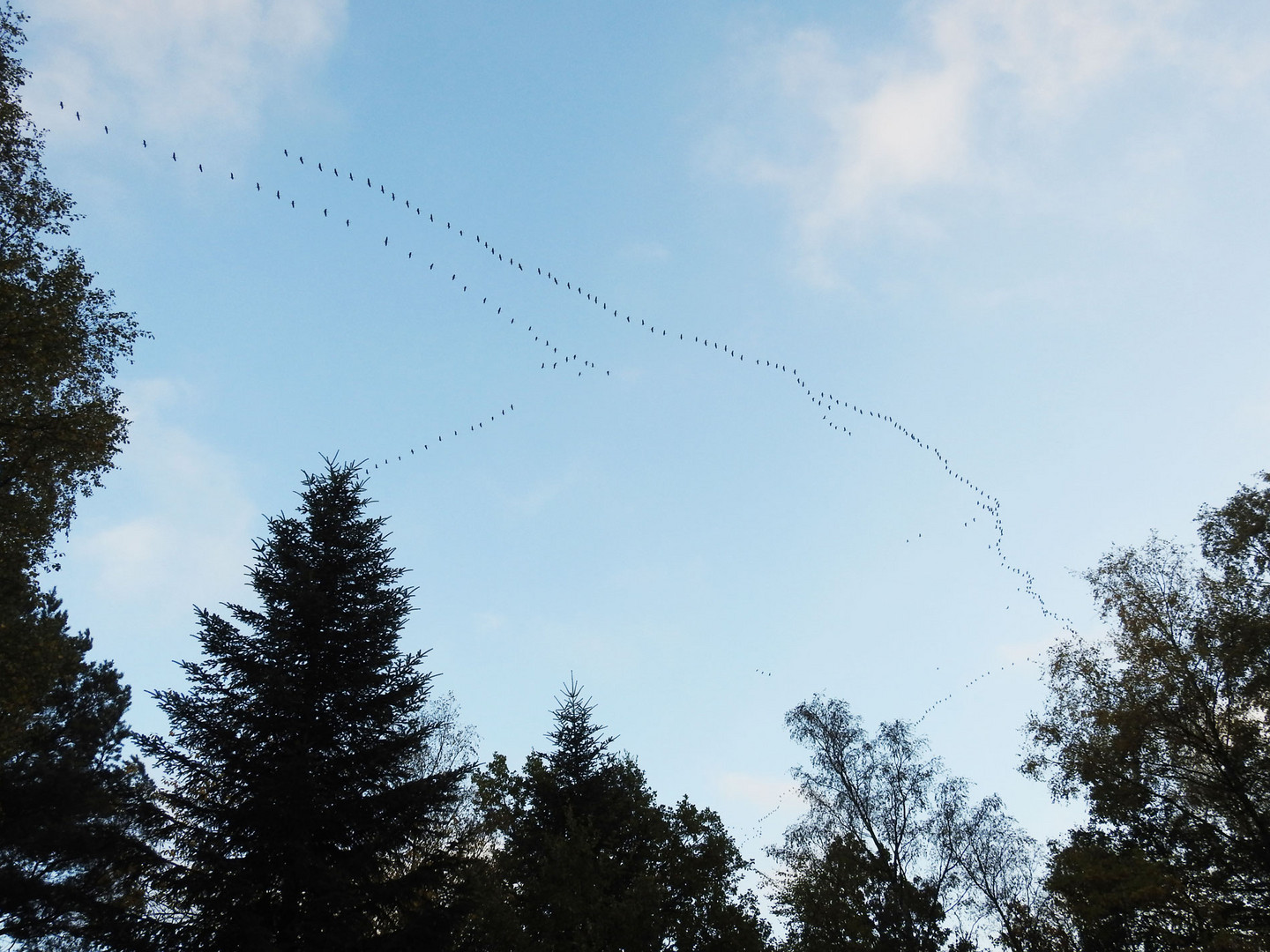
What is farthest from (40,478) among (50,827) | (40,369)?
(50,827)

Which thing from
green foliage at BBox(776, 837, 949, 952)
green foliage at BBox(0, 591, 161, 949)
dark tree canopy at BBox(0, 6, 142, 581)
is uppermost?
dark tree canopy at BBox(0, 6, 142, 581)

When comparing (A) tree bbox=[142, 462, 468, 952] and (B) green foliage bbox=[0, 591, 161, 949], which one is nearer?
(A) tree bbox=[142, 462, 468, 952]

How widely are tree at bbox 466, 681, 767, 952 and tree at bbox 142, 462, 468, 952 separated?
5.86 feet

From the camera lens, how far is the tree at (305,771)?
11289mm

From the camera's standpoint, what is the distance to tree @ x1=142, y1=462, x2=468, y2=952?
444 inches

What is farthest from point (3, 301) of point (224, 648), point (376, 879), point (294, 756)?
point (376, 879)

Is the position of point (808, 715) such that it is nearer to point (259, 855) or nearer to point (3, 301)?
point (259, 855)

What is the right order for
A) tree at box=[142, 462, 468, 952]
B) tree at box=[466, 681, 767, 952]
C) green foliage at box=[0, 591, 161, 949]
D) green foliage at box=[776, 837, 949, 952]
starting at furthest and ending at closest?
1. green foliage at box=[776, 837, 949, 952]
2. green foliage at box=[0, 591, 161, 949]
3. tree at box=[466, 681, 767, 952]
4. tree at box=[142, 462, 468, 952]

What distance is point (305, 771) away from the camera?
12.5 metres

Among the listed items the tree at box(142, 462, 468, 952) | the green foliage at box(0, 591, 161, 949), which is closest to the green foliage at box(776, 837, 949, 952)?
the tree at box(142, 462, 468, 952)

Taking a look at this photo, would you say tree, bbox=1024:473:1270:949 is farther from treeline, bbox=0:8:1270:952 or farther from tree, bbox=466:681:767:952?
tree, bbox=466:681:767:952

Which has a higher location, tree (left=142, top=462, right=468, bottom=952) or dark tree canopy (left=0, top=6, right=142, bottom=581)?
dark tree canopy (left=0, top=6, right=142, bottom=581)

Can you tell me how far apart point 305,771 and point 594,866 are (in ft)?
20.2

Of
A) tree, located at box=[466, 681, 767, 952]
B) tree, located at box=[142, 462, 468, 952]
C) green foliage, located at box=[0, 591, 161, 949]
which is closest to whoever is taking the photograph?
tree, located at box=[142, 462, 468, 952]
